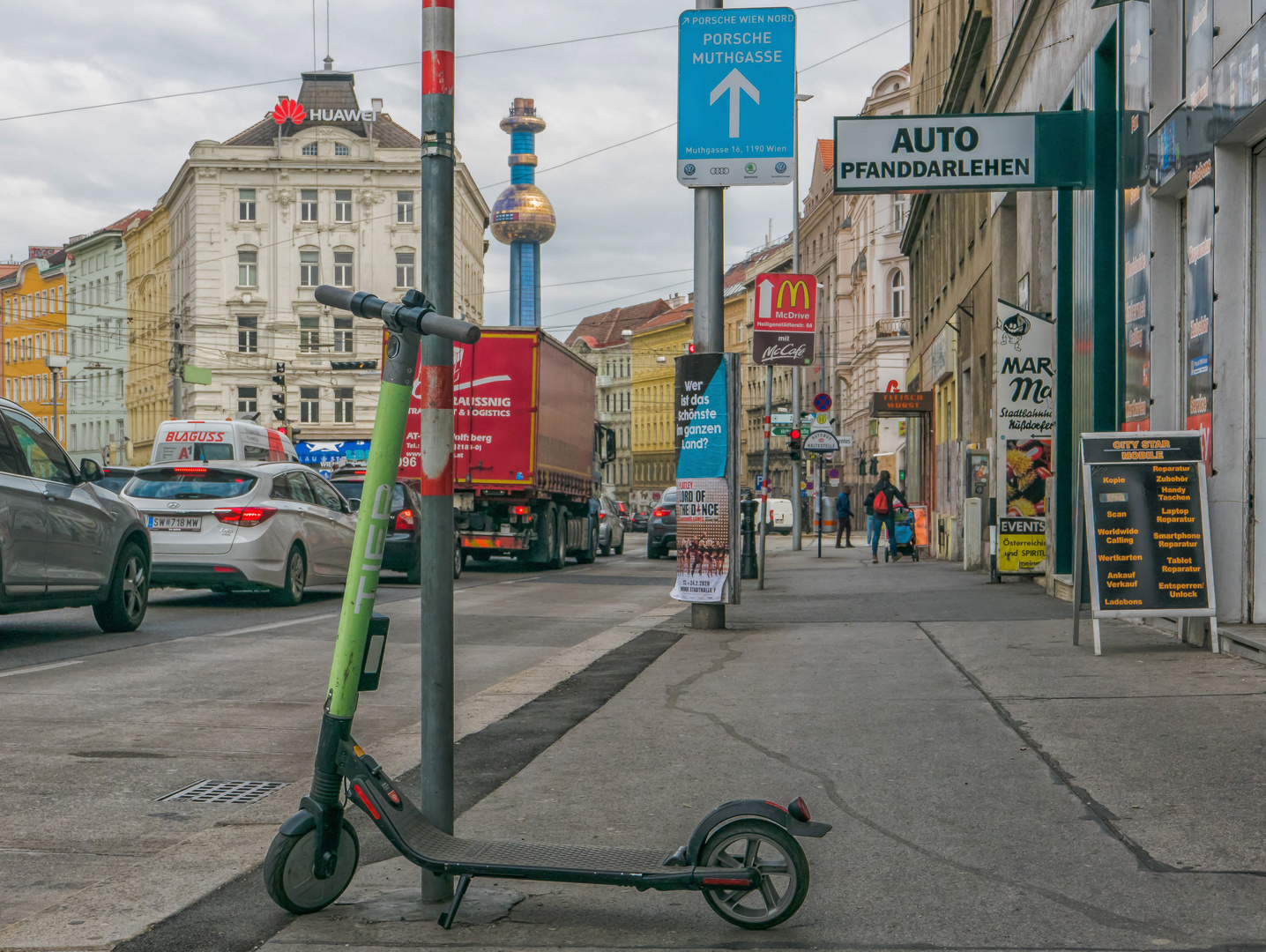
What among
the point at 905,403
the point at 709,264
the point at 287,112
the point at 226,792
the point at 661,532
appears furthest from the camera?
the point at 287,112

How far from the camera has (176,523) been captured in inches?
588

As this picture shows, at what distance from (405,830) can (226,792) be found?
8.23 feet

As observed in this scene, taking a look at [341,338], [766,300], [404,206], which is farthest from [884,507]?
[404,206]

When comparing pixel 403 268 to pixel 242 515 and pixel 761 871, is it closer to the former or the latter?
pixel 242 515

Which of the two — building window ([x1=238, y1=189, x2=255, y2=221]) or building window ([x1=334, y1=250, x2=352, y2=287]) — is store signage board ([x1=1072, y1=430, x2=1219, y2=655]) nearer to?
building window ([x1=334, y1=250, x2=352, y2=287])

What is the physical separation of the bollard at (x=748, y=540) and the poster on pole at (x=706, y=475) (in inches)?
Result: 260

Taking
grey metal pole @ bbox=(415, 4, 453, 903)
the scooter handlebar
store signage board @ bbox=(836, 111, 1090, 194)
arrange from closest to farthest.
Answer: the scooter handlebar, grey metal pole @ bbox=(415, 4, 453, 903), store signage board @ bbox=(836, 111, 1090, 194)

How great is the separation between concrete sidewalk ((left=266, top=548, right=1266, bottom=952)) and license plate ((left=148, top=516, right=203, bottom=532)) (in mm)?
7116

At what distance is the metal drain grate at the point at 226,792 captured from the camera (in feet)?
19.3

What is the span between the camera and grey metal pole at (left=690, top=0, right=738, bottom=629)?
39.8 feet

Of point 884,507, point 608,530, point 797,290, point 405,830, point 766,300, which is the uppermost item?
point 797,290

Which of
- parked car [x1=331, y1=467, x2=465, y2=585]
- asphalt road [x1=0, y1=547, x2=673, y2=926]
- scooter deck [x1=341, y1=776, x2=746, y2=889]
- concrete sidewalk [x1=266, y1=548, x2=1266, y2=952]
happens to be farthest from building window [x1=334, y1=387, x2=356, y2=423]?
scooter deck [x1=341, y1=776, x2=746, y2=889]

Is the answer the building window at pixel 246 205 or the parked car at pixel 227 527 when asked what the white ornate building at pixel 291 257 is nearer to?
the building window at pixel 246 205

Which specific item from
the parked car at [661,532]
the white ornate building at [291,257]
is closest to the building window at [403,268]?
the white ornate building at [291,257]
